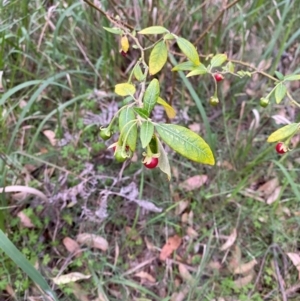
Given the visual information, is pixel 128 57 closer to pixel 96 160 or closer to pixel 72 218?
pixel 96 160

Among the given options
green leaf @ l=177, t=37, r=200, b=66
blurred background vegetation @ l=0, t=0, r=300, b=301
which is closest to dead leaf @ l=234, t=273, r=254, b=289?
blurred background vegetation @ l=0, t=0, r=300, b=301

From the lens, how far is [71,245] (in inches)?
54.6

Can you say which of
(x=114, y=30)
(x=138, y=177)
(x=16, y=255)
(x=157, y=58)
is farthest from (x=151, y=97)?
(x=138, y=177)

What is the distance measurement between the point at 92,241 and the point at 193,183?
42cm

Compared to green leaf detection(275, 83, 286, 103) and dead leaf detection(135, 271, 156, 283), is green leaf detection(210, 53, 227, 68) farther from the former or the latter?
dead leaf detection(135, 271, 156, 283)

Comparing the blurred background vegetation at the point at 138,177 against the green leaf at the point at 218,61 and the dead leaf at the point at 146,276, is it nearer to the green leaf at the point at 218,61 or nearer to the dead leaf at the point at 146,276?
the dead leaf at the point at 146,276

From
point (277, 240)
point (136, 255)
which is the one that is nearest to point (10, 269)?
point (136, 255)

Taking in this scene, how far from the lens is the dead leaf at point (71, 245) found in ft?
4.53

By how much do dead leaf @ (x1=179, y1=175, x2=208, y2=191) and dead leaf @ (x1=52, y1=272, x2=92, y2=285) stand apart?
465 mm

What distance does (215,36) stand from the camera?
1.63 meters

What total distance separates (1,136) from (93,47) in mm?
542

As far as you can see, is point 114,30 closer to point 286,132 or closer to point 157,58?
point 157,58

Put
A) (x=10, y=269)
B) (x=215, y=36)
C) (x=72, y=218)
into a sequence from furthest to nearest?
(x=215, y=36), (x=72, y=218), (x=10, y=269)

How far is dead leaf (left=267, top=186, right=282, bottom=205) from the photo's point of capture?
4.83 feet
